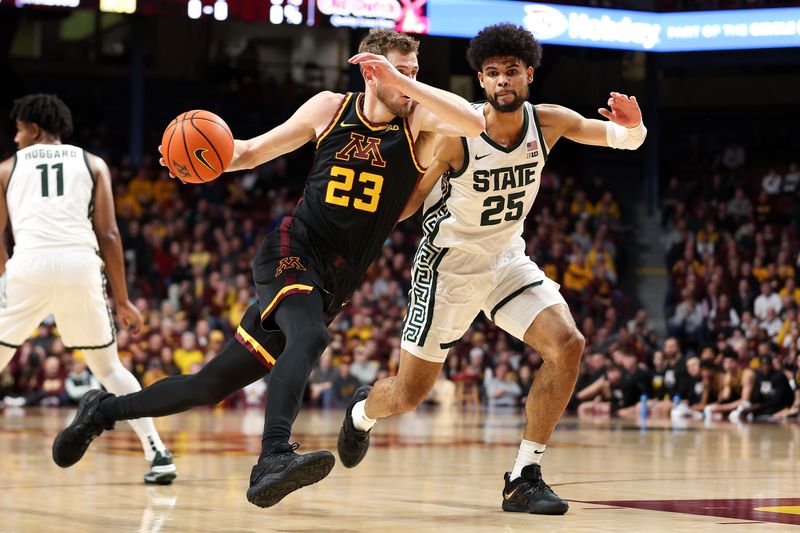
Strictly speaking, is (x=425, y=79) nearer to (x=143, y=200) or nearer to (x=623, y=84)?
(x=623, y=84)

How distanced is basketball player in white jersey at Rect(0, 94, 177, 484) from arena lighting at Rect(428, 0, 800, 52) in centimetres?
1252

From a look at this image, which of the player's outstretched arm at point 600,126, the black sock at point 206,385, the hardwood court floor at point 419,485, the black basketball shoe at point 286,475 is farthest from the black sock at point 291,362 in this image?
the player's outstretched arm at point 600,126

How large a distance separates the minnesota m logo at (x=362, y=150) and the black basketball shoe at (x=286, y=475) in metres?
1.38

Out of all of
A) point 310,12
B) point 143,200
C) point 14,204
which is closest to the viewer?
point 14,204

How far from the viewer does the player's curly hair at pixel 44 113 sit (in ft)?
21.5

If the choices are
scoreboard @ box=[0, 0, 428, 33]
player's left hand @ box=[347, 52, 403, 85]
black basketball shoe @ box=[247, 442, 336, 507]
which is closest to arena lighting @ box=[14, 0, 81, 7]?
scoreboard @ box=[0, 0, 428, 33]

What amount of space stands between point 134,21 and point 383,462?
49.2ft

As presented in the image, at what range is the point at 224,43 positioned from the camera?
26984 mm

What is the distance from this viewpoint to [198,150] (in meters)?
4.94

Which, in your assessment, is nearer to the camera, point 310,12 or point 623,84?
point 310,12

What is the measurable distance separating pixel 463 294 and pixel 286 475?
1853mm

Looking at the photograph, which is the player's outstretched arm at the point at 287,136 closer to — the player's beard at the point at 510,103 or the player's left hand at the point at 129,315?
the player's beard at the point at 510,103

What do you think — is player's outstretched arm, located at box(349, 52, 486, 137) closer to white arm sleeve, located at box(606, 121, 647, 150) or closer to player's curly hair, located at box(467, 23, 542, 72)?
player's curly hair, located at box(467, 23, 542, 72)

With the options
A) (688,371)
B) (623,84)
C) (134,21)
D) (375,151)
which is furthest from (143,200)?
(375,151)
